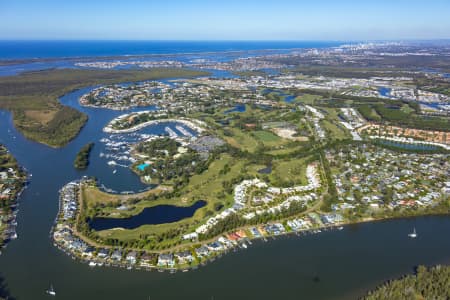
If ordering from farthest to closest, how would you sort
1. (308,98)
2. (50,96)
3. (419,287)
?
(308,98), (50,96), (419,287)

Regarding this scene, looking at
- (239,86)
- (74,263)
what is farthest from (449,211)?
(239,86)

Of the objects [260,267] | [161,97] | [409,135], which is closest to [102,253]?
[260,267]

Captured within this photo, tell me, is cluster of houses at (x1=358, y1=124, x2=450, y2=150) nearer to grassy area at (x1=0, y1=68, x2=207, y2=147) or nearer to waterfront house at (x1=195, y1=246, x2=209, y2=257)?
waterfront house at (x1=195, y1=246, x2=209, y2=257)

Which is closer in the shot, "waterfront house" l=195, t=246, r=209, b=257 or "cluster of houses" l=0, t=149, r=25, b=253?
"waterfront house" l=195, t=246, r=209, b=257

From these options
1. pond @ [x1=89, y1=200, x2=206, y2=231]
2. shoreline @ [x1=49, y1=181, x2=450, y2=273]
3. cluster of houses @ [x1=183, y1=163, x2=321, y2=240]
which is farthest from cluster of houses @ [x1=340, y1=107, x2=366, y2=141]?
pond @ [x1=89, y1=200, x2=206, y2=231]

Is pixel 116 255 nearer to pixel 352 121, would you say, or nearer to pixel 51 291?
pixel 51 291

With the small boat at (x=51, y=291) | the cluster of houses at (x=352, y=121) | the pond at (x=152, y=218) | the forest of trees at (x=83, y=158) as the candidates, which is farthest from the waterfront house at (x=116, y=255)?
the cluster of houses at (x=352, y=121)
